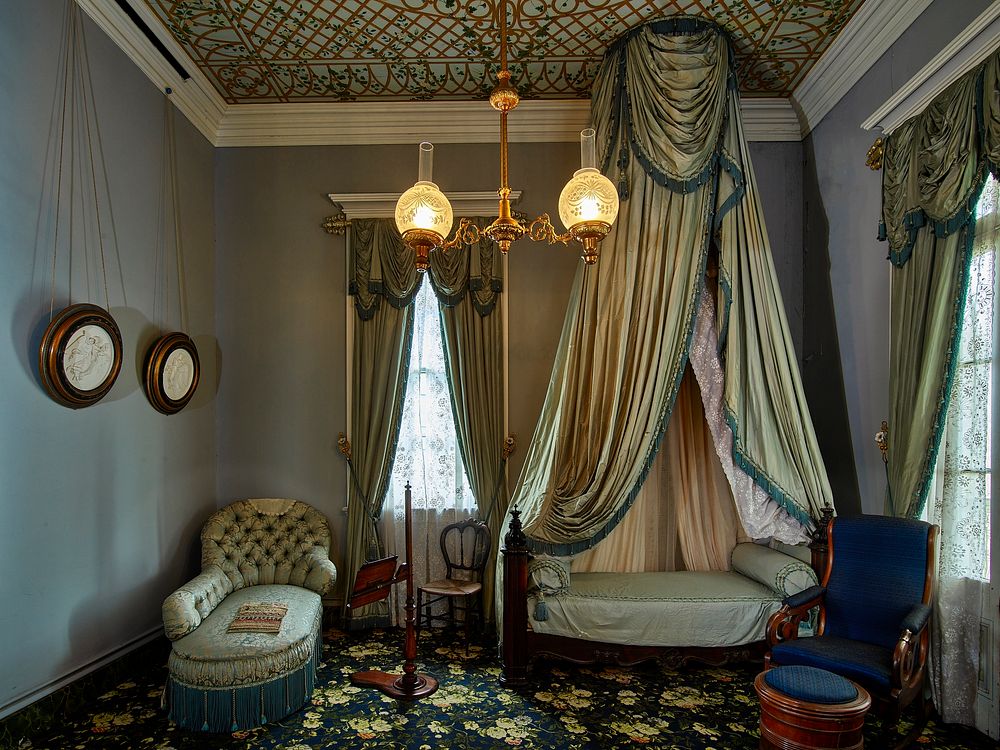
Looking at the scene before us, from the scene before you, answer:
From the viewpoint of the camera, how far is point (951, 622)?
3205 mm

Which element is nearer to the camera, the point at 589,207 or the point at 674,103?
the point at 589,207

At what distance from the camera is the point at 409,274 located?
4895 mm

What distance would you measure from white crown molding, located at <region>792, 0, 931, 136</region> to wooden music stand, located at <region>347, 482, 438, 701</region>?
366cm

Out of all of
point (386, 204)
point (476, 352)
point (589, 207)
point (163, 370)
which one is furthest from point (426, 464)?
point (589, 207)

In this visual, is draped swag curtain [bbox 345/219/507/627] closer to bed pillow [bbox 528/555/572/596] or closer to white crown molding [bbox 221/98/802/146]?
white crown molding [bbox 221/98/802/146]

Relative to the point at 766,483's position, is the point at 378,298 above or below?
above

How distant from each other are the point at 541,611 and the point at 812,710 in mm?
1571

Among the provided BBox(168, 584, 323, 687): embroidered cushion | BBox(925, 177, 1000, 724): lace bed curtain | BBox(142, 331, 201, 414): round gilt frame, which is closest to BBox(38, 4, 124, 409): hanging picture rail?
BBox(142, 331, 201, 414): round gilt frame

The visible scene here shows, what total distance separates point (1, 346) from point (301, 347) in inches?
84.9

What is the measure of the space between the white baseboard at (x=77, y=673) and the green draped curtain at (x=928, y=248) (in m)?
4.28

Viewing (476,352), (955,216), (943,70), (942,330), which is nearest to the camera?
(955,216)

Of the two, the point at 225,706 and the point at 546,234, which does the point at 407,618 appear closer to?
the point at 225,706

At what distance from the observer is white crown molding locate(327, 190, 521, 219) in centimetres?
497

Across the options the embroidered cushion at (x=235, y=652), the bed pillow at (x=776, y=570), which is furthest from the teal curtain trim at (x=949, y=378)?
the embroidered cushion at (x=235, y=652)
